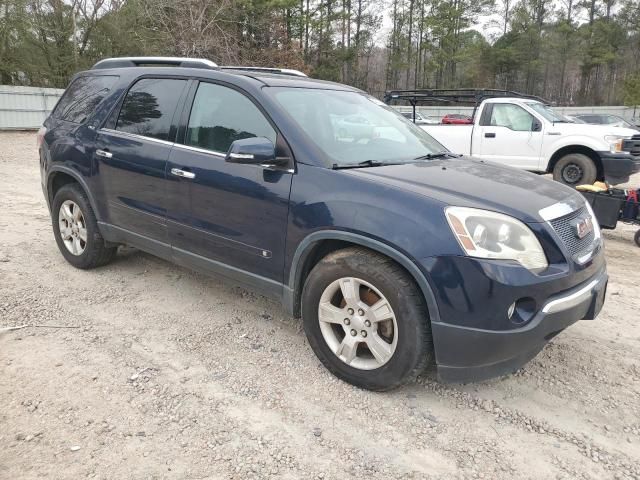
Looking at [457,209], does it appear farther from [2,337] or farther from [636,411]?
[2,337]

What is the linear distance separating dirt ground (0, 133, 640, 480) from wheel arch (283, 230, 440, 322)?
18.9 inches

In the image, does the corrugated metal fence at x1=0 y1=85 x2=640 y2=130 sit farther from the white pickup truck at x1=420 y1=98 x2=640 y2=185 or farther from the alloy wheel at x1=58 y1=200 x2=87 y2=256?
the alloy wheel at x1=58 y1=200 x2=87 y2=256

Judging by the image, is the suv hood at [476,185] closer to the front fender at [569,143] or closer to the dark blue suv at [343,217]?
the dark blue suv at [343,217]

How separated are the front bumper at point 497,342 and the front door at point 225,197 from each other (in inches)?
45.3

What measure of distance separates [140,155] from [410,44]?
59143 millimetres

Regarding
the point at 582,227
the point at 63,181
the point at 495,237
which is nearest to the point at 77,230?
the point at 63,181

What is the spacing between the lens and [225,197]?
3342 millimetres

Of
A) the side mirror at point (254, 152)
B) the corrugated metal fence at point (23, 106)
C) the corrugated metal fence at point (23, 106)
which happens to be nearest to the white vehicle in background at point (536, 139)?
the side mirror at point (254, 152)

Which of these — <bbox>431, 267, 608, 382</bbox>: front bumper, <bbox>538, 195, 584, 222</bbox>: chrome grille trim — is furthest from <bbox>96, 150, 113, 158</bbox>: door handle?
<bbox>538, 195, 584, 222</bbox>: chrome grille trim

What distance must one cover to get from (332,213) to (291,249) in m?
0.40

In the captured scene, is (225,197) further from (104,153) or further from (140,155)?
(104,153)

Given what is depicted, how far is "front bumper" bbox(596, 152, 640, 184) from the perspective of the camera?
8.79m

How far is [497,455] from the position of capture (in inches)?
96.5

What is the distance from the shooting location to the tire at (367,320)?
2.66 m
